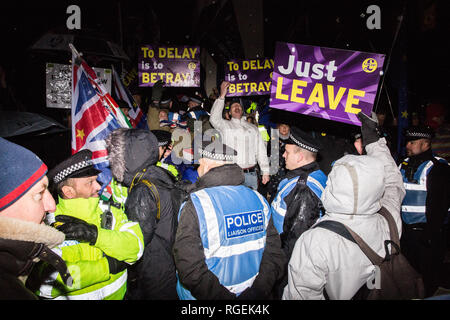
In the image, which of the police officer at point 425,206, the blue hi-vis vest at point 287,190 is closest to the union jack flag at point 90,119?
the blue hi-vis vest at point 287,190

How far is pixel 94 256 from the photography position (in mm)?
1942

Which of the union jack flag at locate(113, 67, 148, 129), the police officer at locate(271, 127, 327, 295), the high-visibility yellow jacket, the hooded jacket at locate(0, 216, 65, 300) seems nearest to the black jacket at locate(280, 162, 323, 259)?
the police officer at locate(271, 127, 327, 295)

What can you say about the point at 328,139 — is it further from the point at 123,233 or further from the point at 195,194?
the point at 123,233

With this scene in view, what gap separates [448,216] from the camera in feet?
13.4

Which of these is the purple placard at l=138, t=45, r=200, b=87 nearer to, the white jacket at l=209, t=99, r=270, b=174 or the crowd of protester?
the white jacket at l=209, t=99, r=270, b=174

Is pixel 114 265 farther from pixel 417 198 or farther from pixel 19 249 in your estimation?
pixel 417 198

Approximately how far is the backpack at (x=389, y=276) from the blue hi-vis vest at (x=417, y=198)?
2.64 metres

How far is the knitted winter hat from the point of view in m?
1.25

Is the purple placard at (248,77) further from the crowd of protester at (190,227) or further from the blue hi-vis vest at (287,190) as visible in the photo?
the blue hi-vis vest at (287,190)

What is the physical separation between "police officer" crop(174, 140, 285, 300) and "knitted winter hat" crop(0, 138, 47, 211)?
3.31ft

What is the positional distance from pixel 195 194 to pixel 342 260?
48.2 inches

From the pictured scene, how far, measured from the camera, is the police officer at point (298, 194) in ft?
8.61

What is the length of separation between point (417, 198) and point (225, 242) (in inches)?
147

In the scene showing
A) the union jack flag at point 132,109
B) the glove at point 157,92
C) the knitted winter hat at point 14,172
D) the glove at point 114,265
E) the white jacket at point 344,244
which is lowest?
the glove at point 114,265
